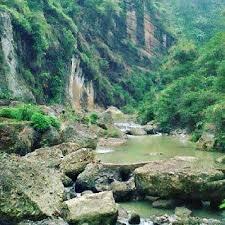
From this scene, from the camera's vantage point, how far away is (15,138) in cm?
2575

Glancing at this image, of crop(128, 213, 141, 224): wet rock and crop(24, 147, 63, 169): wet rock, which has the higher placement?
crop(24, 147, 63, 169): wet rock

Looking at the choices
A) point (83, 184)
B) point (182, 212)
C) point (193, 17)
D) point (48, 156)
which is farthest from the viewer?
point (193, 17)

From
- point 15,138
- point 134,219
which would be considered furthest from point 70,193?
point 15,138

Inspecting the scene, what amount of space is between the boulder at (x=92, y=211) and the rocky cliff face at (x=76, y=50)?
34111 millimetres

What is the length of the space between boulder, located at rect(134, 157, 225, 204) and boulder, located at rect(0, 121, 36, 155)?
10.1 meters

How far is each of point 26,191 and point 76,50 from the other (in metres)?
59.6

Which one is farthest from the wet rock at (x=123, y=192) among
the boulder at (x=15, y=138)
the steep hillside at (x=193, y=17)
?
the steep hillside at (x=193, y=17)

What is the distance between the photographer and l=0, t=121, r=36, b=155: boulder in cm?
2545

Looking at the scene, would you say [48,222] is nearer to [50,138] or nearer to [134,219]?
[134,219]

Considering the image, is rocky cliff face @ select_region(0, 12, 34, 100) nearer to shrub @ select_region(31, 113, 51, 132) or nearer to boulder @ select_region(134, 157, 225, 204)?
shrub @ select_region(31, 113, 51, 132)

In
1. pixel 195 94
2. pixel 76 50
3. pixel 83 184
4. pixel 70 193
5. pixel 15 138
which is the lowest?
pixel 70 193

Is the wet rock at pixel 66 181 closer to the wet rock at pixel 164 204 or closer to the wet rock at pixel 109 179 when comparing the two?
the wet rock at pixel 109 179

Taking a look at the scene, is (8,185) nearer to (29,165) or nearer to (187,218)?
(29,165)

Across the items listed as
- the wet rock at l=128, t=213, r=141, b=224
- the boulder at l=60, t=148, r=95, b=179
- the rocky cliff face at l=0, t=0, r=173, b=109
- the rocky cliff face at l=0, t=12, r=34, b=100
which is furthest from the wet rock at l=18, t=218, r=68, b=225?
the rocky cliff face at l=0, t=12, r=34, b=100
